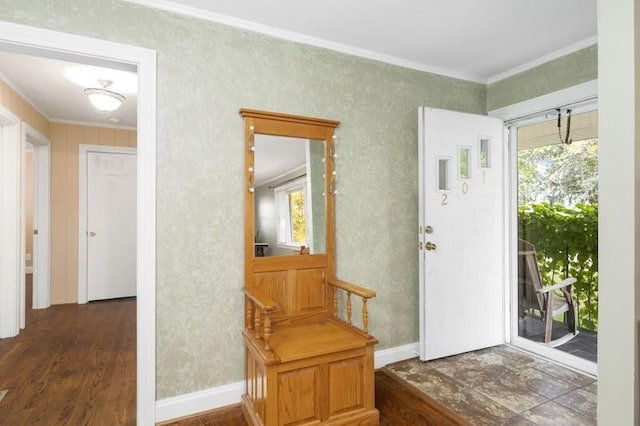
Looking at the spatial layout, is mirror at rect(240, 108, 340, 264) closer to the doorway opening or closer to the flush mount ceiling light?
the doorway opening

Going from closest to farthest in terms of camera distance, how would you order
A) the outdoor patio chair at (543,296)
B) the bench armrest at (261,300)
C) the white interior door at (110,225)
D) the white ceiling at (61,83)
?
1. the bench armrest at (261,300)
2. the outdoor patio chair at (543,296)
3. the white ceiling at (61,83)
4. the white interior door at (110,225)

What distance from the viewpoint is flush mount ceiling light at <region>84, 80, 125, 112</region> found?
3.31 m

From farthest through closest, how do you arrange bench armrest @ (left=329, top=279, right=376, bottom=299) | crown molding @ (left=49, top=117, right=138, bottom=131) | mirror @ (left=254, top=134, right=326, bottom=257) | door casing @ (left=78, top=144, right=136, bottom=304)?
1. door casing @ (left=78, top=144, right=136, bottom=304)
2. crown molding @ (left=49, top=117, right=138, bottom=131)
3. mirror @ (left=254, top=134, right=326, bottom=257)
4. bench armrest @ (left=329, top=279, right=376, bottom=299)

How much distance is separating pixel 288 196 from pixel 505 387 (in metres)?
1.92

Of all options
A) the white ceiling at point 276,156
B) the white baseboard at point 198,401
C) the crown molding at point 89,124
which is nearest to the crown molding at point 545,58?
the white ceiling at point 276,156

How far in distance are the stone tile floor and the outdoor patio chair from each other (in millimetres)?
318

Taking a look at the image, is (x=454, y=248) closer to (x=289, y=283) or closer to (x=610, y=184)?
(x=289, y=283)

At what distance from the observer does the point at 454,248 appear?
9.28 feet

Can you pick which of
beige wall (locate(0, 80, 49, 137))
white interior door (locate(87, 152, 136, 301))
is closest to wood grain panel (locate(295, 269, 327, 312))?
beige wall (locate(0, 80, 49, 137))

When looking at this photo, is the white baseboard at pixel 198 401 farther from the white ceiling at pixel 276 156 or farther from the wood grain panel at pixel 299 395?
the white ceiling at pixel 276 156

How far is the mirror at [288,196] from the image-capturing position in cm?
230

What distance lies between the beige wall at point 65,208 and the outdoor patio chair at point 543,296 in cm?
521

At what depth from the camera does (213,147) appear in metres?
2.19

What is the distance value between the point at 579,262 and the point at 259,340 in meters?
2.47
